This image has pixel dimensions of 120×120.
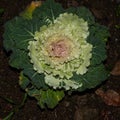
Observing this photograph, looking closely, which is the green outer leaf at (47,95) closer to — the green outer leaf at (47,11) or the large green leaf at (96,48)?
the large green leaf at (96,48)

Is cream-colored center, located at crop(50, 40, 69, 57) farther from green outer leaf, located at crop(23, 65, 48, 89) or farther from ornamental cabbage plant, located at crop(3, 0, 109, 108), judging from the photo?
green outer leaf, located at crop(23, 65, 48, 89)

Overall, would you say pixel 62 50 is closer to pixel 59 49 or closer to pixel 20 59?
pixel 59 49

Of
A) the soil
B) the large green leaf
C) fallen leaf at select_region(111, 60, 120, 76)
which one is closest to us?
the large green leaf

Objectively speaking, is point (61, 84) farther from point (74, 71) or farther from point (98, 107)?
point (98, 107)

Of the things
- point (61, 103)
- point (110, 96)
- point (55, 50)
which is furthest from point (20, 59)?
point (110, 96)

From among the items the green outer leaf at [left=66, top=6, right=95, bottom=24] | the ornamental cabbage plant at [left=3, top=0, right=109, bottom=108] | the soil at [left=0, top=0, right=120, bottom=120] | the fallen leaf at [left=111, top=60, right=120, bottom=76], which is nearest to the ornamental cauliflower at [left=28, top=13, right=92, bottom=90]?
the ornamental cabbage plant at [left=3, top=0, right=109, bottom=108]
